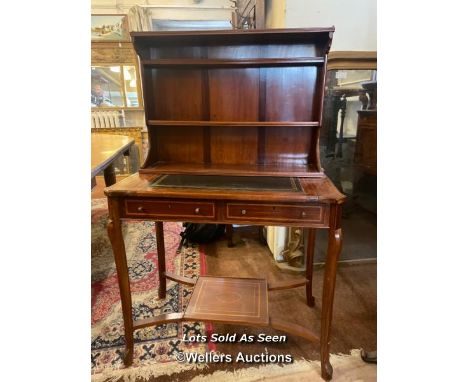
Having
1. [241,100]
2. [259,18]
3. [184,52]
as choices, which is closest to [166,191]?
[241,100]

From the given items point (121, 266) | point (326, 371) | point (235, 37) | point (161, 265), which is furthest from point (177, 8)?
point (326, 371)

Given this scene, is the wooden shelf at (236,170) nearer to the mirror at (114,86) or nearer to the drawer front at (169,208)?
the drawer front at (169,208)

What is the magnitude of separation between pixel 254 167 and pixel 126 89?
12.7ft

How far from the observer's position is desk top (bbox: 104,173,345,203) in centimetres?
103

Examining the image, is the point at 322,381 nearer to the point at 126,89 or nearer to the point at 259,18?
the point at 259,18

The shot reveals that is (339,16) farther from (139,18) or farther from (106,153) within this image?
(139,18)

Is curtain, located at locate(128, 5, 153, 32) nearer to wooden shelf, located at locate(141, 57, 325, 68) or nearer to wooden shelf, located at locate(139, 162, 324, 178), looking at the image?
wooden shelf, located at locate(141, 57, 325, 68)

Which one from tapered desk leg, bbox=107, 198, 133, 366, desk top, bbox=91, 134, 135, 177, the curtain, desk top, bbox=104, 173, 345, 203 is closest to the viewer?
desk top, bbox=104, 173, 345, 203

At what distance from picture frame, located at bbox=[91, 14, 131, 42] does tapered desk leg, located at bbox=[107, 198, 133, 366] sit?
13.3ft

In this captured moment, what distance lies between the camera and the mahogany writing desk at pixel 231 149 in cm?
110

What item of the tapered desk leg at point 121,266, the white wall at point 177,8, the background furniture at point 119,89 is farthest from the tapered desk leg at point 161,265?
the white wall at point 177,8

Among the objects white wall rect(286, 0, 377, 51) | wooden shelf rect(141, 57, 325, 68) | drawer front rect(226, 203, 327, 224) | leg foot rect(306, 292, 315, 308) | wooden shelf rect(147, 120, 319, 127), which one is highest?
white wall rect(286, 0, 377, 51)

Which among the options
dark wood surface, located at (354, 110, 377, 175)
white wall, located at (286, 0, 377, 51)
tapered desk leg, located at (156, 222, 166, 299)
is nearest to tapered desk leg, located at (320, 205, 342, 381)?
tapered desk leg, located at (156, 222, 166, 299)

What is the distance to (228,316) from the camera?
4.31 ft
